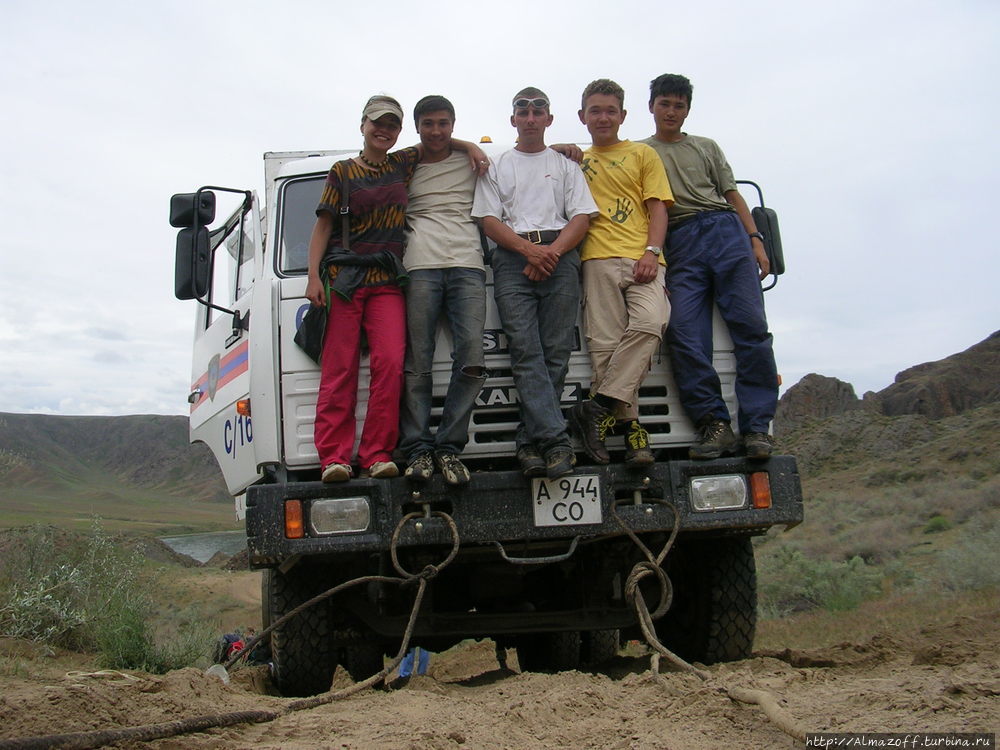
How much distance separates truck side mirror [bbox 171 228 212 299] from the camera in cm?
555

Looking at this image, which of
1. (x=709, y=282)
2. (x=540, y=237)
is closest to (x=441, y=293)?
(x=540, y=237)

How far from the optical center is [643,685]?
3869mm

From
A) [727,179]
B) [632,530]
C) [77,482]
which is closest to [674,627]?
[632,530]

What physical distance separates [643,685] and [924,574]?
8992 mm

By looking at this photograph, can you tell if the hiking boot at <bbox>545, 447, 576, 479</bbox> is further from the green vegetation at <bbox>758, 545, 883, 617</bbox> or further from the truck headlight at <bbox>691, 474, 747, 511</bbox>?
the green vegetation at <bbox>758, 545, 883, 617</bbox>

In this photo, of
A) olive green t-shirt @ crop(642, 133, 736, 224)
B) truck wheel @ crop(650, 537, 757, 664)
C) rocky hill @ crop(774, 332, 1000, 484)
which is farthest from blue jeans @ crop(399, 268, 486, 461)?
rocky hill @ crop(774, 332, 1000, 484)

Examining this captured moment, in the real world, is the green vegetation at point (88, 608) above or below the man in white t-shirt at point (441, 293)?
below

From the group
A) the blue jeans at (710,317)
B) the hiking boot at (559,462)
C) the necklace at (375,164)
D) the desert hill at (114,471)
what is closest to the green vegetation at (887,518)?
the blue jeans at (710,317)

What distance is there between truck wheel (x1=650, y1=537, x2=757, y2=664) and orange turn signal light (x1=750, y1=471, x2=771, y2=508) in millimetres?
603

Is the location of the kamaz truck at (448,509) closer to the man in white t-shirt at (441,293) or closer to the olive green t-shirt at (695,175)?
the man in white t-shirt at (441,293)

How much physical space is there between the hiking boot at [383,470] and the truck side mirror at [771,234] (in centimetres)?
256

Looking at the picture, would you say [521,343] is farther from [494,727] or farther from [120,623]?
[120,623]

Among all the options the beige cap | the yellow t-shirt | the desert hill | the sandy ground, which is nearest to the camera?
the sandy ground

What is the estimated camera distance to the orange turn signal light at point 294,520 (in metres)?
4.38
